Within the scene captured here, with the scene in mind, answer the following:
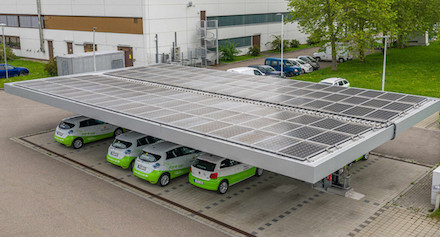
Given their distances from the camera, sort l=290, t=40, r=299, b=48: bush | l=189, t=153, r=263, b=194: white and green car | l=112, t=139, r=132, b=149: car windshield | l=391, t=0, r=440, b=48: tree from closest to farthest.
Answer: l=189, t=153, r=263, b=194: white and green car → l=112, t=139, r=132, b=149: car windshield → l=391, t=0, r=440, b=48: tree → l=290, t=40, r=299, b=48: bush

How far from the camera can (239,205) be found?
1551cm

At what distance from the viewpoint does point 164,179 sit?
17.2 meters

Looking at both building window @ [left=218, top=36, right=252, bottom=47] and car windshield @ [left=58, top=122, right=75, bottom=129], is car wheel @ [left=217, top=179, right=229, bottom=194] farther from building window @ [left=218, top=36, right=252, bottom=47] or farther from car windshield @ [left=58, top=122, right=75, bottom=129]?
building window @ [left=218, top=36, right=252, bottom=47]

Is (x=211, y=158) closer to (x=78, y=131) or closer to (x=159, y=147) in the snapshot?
(x=159, y=147)

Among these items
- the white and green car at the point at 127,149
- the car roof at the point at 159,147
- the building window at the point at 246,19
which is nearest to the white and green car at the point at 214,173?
the car roof at the point at 159,147

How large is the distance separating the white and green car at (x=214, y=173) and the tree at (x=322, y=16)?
24601 mm

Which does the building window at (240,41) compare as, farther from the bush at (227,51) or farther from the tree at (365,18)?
the tree at (365,18)

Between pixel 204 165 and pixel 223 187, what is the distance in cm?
107

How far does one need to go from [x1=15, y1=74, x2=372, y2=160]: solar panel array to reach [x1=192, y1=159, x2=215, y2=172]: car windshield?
1697 millimetres

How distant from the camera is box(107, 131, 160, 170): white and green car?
1858 centimetres

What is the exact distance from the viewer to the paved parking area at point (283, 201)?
14.0m

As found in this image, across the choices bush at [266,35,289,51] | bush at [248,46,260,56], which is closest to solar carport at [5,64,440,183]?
bush at [248,46,260,56]

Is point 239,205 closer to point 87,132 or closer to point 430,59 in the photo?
point 87,132

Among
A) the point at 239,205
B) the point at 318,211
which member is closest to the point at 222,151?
the point at 239,205
